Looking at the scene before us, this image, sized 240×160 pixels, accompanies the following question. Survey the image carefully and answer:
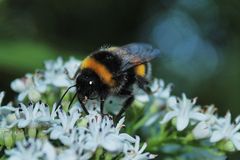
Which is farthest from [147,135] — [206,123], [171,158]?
[206,123]

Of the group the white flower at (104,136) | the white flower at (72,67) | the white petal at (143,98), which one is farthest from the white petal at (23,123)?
the white petal at (143,98)

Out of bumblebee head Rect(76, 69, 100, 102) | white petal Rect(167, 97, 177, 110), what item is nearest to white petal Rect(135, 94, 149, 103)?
white petal Rect(167, 97, 177, 110)

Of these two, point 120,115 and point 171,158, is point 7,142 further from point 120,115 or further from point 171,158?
point 171,158

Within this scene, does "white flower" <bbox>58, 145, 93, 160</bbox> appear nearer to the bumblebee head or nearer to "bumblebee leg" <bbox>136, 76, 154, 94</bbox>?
the bumblebee head

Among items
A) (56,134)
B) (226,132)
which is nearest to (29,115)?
(56,134)

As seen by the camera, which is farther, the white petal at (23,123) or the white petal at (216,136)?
the white petal at (216,136)

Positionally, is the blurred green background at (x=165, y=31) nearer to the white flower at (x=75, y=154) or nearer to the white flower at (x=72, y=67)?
the white flower at (x=72, y=67)
